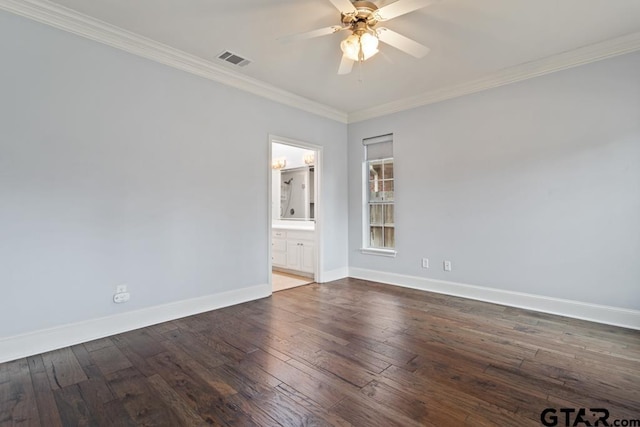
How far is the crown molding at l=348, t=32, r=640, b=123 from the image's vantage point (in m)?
2.95

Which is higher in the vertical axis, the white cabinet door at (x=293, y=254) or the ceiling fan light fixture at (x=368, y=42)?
the ceiling fan light fixture at (x=368, y=42)

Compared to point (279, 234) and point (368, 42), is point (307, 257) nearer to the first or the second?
point (279, 234)

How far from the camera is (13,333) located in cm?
234

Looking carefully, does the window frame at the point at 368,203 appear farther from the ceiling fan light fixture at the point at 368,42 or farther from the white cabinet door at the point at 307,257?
the ceiling fan light fixture at the point at 368,42

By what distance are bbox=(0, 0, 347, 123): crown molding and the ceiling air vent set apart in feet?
0.68

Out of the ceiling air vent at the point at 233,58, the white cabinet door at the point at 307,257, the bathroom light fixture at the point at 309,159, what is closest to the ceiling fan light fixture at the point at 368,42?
the ceiling air vent at the point at 233,58

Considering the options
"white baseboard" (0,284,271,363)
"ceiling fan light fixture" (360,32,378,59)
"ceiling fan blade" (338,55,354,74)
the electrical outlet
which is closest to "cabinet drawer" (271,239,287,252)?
"white baseboard" (0,284,271,363)

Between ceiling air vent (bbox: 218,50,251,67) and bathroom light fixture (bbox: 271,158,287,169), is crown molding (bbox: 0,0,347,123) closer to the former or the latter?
ceiling air vent (bbox: 218,50,251,67)

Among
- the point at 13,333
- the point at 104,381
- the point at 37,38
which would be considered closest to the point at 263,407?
the point at 104,381

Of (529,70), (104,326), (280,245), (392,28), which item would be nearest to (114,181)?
(104,326)

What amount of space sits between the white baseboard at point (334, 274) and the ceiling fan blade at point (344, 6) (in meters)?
3.60

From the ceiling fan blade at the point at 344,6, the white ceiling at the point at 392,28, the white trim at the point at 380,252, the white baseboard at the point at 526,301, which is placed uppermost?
the white ceiling at the point at 392,28

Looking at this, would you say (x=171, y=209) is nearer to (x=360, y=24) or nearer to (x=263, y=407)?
(x=263, y=407)

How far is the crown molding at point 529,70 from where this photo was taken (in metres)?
2.95
